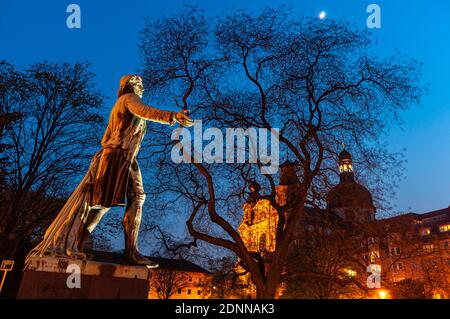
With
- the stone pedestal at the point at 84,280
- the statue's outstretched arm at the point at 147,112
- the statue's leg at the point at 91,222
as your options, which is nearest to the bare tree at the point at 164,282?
the statue's leg at the point at 91,222

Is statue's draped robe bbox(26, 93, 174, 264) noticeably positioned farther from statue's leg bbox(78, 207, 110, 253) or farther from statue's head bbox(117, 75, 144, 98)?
statue's head bbox(117, 75, 144, 98)

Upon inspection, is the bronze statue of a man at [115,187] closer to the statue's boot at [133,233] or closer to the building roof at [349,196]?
the statue's boot at [133,233]

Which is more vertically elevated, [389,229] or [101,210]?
[389,229]

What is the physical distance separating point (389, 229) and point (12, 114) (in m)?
17.7

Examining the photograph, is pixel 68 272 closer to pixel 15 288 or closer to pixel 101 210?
pixel 101 210

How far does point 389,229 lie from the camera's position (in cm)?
1680

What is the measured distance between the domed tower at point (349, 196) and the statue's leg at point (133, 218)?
1101 centimetres

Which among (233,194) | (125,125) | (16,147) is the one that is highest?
(16,147)

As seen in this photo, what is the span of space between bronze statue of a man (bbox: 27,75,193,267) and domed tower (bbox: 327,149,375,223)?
11.1m

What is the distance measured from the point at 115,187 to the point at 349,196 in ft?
39.2

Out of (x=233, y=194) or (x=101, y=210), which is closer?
(x=101, y=210)

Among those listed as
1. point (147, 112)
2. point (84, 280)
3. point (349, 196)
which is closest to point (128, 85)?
point (147, 112)

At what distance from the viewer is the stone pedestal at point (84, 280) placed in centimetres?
442
